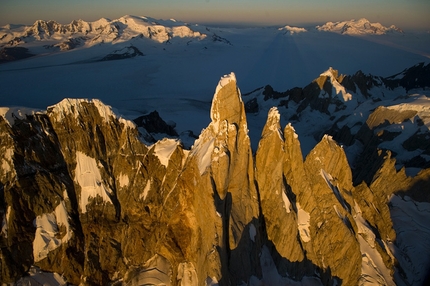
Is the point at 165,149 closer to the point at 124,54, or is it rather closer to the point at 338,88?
the point at 338,88

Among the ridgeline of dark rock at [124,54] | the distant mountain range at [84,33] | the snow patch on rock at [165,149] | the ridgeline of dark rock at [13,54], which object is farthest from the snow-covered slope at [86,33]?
the snow patch on rock at [165,149]

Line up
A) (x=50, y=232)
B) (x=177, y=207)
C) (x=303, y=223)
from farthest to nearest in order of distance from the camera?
(x=303, y=223), (x=50, y=232), (x=177, y=207)

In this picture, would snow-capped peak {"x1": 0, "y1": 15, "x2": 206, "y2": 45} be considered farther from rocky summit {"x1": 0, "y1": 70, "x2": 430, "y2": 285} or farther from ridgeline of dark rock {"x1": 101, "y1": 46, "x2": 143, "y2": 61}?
rocky summit {"x1": 0, "y1": 70, "x2": 430, "y2": 285}

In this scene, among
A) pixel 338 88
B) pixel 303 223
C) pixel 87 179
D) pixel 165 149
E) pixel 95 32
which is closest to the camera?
pixel 303 223

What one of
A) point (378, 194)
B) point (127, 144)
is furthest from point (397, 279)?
point (127, 144)

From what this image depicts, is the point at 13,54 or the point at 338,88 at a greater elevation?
the point at 338,88

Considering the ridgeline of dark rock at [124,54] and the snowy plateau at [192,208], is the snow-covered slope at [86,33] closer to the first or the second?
the ridgeline of dark rock at [124,54]

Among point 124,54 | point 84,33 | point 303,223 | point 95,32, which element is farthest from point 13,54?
point 303,223

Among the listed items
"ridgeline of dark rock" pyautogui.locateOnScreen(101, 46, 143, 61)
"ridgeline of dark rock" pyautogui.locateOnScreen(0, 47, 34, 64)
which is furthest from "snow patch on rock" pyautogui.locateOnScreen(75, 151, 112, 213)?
"ridgeline of dark rock" pyautogui.locateOnScreen(0, 47, 34, 64)
